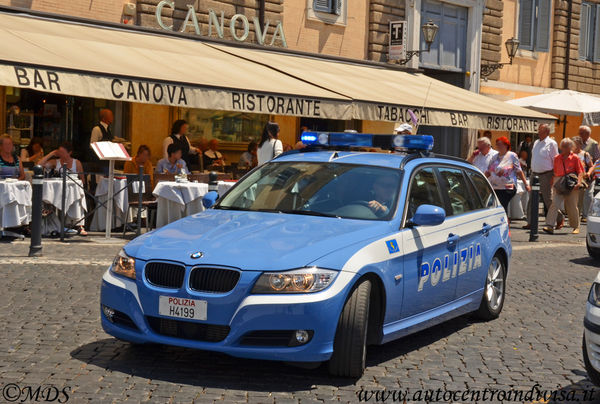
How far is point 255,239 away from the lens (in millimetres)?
5914

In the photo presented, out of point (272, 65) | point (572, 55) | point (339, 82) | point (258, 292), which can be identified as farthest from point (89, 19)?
point (572, 55)

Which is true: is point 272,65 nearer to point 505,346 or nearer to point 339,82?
point 339,82

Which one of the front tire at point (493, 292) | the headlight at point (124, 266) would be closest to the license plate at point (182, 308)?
the headlight at point (124, 266)

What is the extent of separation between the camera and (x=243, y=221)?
6.43 meters

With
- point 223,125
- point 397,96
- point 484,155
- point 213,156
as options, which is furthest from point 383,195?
point 223,125

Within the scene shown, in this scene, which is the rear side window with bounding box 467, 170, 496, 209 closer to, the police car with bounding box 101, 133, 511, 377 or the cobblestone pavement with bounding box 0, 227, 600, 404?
the police car with bounding box 101, 133, 511, 377

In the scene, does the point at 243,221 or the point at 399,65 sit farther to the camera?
the point at 399,65

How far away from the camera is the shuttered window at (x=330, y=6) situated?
21281 mm

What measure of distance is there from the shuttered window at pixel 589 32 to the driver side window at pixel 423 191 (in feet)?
81.6

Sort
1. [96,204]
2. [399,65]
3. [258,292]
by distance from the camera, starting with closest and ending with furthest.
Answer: [258,292] < [96,204] < [399,65]

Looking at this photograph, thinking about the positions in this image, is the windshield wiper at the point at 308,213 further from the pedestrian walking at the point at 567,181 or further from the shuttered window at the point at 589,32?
the shuttered window at the point at 589,32

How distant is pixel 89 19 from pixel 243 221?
1092 centimetres

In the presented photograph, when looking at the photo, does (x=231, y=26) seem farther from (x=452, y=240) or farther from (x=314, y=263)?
(x=314, y=263)

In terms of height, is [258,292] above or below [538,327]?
above
